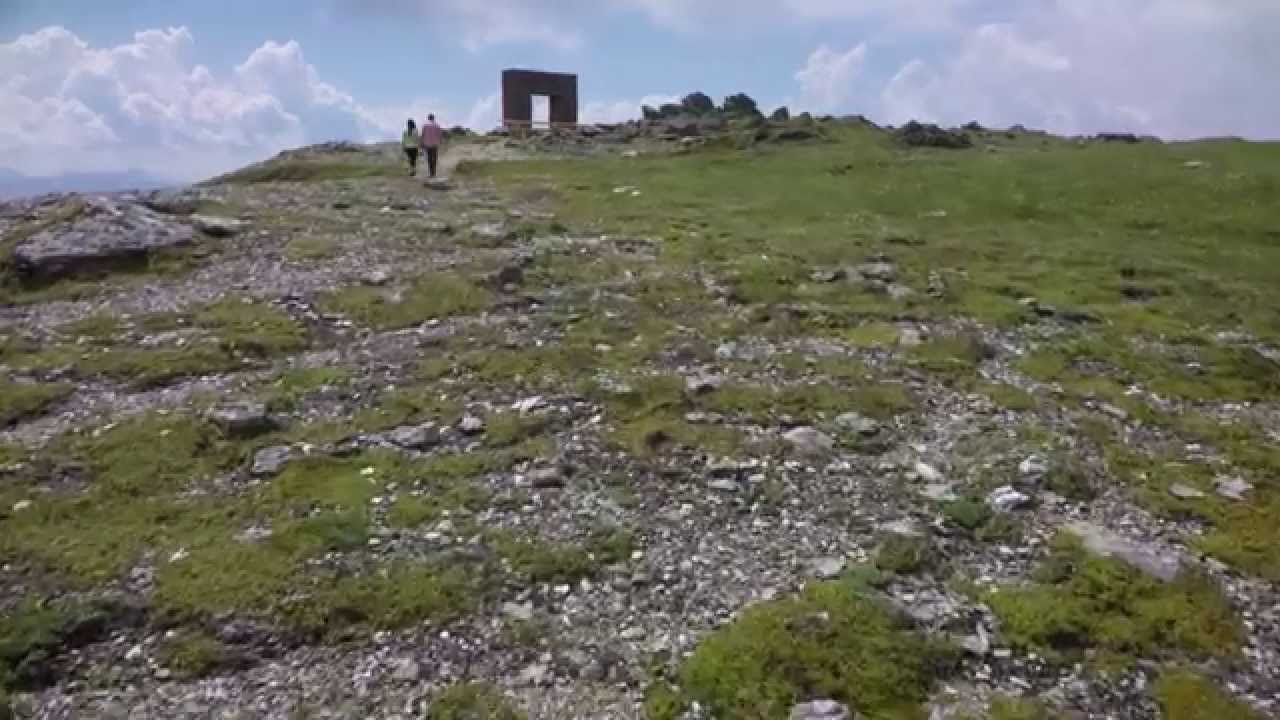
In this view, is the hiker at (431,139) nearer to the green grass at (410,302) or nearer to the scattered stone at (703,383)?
the green grass at (410,302)

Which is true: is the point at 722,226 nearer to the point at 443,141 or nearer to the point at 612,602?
the point at 612,602

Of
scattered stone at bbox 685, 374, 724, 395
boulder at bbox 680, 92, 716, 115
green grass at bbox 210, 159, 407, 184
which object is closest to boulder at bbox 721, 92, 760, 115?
boulder at bbox 680, 92, 716, 115

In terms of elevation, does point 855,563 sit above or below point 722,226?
below

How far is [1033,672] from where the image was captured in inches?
470

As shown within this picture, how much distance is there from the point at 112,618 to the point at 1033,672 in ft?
35.7

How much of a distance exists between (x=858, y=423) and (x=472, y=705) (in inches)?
385

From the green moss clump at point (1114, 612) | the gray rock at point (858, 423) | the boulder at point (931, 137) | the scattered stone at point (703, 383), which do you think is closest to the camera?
the green moss clump at point (1114, 612)

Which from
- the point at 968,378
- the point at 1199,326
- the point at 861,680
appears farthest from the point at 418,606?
the point at 1199,326

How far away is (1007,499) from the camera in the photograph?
624 inches

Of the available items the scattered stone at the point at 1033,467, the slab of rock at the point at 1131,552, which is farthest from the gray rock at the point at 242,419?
the slab of rock at the point at 1131,552

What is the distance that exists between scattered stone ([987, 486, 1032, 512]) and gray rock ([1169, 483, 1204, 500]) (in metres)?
2.57

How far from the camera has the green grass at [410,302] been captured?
24578 millimetres

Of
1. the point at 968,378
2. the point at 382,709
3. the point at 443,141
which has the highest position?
the point at 443,141

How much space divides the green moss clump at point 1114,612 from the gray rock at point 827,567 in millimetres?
1886
